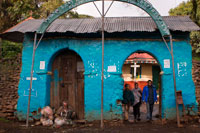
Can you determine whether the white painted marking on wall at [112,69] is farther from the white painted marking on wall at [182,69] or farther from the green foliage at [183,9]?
the green foliage at [183,9]

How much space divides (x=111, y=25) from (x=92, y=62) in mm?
1714

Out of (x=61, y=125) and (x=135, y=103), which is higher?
(x=135, y=103)

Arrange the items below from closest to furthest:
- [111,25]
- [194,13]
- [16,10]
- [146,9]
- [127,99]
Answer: [146,9] → [111,25] → [127,99] → [194,13] → [16,10]

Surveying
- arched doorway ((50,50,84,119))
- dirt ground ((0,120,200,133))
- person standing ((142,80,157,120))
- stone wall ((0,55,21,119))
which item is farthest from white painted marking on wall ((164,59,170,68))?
stone wall ((0,55,21,119))

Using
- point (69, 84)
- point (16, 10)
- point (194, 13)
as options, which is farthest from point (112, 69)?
point (16, 10)

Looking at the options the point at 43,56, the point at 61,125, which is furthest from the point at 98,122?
the point at 43,56

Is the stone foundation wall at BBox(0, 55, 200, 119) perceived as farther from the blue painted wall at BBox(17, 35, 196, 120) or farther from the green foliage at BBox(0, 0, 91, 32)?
the green foliage at BBox(0, 0, 91, 32)

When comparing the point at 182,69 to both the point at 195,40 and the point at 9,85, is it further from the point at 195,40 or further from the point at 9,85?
the point at 195,40

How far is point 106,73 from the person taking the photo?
7578 mm

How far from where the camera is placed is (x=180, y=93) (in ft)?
22.9

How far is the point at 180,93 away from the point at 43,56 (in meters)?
5.54

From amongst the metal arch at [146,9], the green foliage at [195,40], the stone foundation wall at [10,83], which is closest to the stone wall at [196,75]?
the stone foundation wall at [10,83]

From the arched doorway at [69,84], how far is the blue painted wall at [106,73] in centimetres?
35

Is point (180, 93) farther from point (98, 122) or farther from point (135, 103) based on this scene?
point (98, 122)
